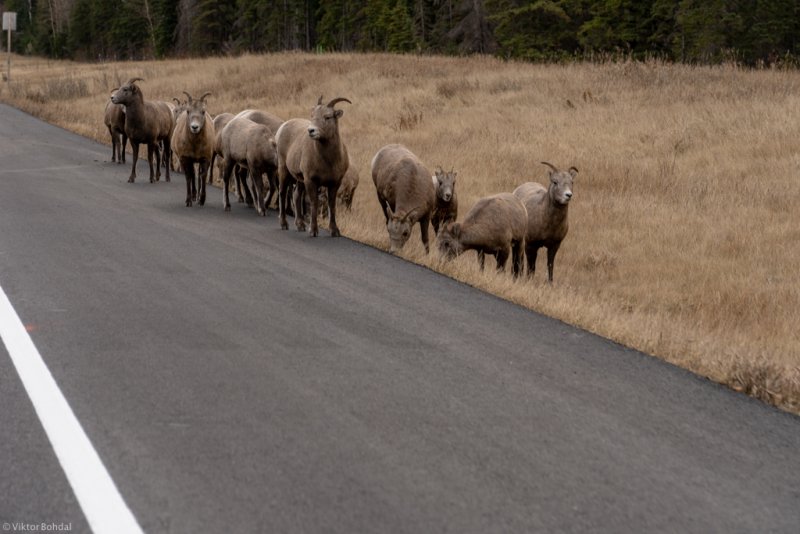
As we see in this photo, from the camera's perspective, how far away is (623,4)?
53.0m

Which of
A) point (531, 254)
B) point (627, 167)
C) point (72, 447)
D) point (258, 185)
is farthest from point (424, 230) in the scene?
point (72, 447)

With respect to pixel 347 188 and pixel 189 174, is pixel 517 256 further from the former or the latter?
pixel 189 174

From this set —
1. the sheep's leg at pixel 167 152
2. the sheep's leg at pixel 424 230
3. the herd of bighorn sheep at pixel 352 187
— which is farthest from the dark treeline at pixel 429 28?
the sheep's leg at pixel 424 230

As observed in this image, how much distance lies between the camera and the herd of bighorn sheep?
13625 millimetres

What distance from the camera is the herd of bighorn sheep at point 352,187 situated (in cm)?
1362

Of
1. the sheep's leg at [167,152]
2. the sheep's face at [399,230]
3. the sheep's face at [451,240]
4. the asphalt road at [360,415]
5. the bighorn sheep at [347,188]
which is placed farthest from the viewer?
the sheep's leg at [167,152]

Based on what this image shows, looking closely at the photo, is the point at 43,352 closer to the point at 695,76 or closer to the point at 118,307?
the point at 118,307

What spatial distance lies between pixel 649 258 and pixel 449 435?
11087mm

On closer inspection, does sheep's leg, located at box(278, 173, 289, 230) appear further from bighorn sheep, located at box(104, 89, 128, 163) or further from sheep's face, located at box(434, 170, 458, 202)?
bighorn sheep, located at box(104, 89, 128, 163)

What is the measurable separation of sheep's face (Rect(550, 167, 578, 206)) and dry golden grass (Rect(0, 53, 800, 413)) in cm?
113

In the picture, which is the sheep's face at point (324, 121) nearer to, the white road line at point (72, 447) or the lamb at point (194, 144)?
the lamb at point (194, 144)

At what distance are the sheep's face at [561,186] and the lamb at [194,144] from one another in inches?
227

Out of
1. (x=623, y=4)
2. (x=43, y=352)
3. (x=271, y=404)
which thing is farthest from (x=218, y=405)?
(x=623, y=4)

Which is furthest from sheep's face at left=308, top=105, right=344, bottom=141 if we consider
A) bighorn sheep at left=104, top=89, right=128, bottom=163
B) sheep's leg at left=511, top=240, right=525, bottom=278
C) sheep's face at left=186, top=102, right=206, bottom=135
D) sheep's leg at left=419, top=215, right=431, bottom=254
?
bighorn sheep at left=104, top=89, right=128, bottom=163
